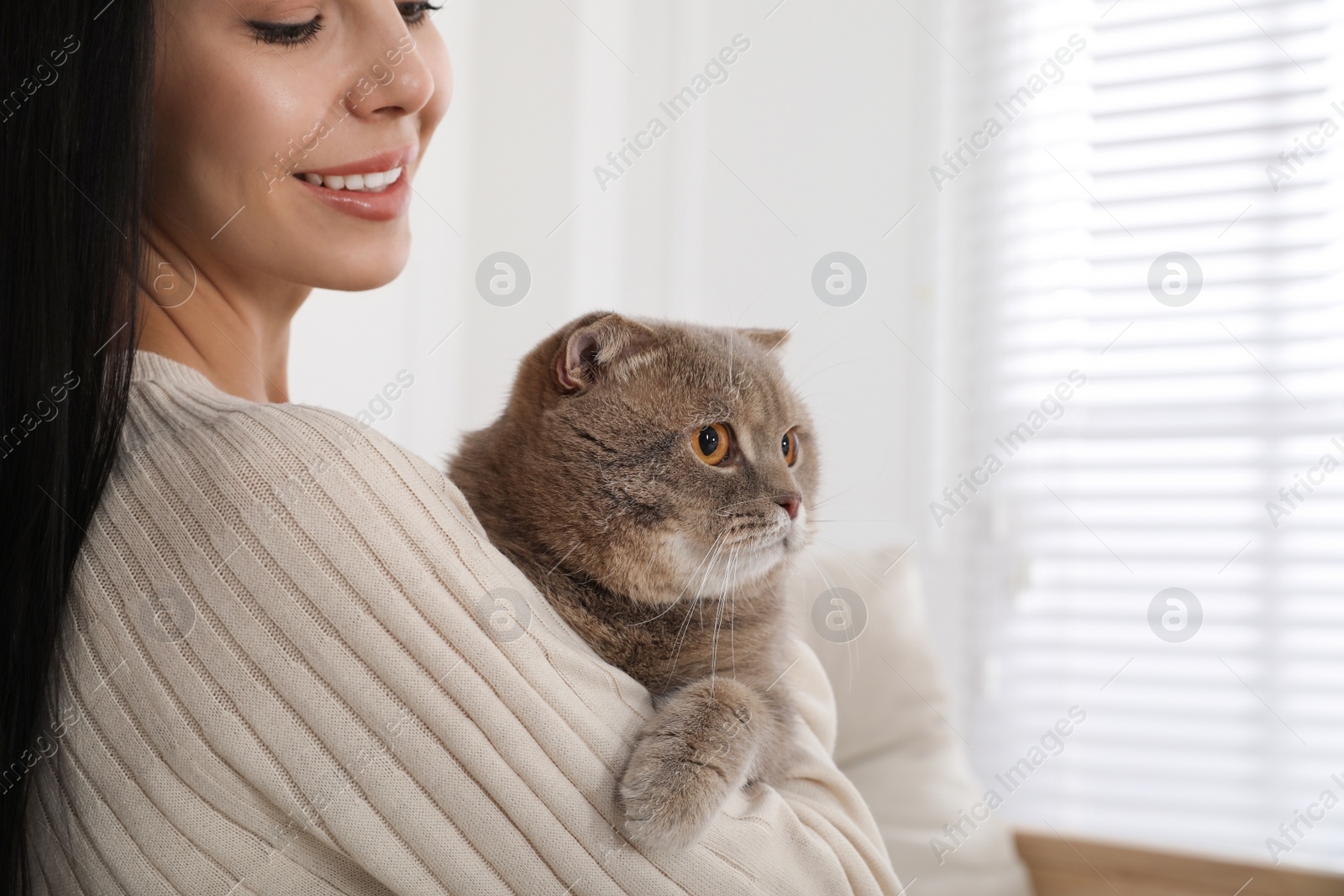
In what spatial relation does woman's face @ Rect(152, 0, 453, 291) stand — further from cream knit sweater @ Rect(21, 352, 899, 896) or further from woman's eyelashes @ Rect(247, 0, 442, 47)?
cream knit sweater @ Rect(21, 352, 899, 896)

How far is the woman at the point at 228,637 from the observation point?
31.5 inches

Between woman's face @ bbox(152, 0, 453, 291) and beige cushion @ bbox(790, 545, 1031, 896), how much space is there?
3.85ft

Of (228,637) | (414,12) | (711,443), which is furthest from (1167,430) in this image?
(228,637)

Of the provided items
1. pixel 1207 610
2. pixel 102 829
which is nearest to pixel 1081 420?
pixel 1207 610

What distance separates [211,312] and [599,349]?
0.51m

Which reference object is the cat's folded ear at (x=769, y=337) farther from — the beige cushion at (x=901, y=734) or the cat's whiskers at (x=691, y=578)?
the beige cushion at (x=901, y=734)

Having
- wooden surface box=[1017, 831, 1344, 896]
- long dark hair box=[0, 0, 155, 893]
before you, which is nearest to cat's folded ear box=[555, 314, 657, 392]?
long dark hair box=[0, 0, 155, 893]

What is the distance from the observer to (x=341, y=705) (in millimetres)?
797

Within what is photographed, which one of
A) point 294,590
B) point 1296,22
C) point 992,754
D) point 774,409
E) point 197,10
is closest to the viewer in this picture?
point 294,590

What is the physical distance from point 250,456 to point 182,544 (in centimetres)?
9

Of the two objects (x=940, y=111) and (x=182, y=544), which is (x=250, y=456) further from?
(x=940, y=111)

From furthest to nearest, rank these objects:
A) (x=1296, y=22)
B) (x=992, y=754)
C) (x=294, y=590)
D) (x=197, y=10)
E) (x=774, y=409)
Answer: (x=992, y=754) < (x=1296, y=22) < (x=774, y=409) < (x=197, y=10) < (x=294, y=590)

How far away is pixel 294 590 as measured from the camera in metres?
0.81

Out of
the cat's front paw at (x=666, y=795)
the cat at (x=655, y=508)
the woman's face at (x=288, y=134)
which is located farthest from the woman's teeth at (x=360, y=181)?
the cat's front paw at (x=666, y=795)
